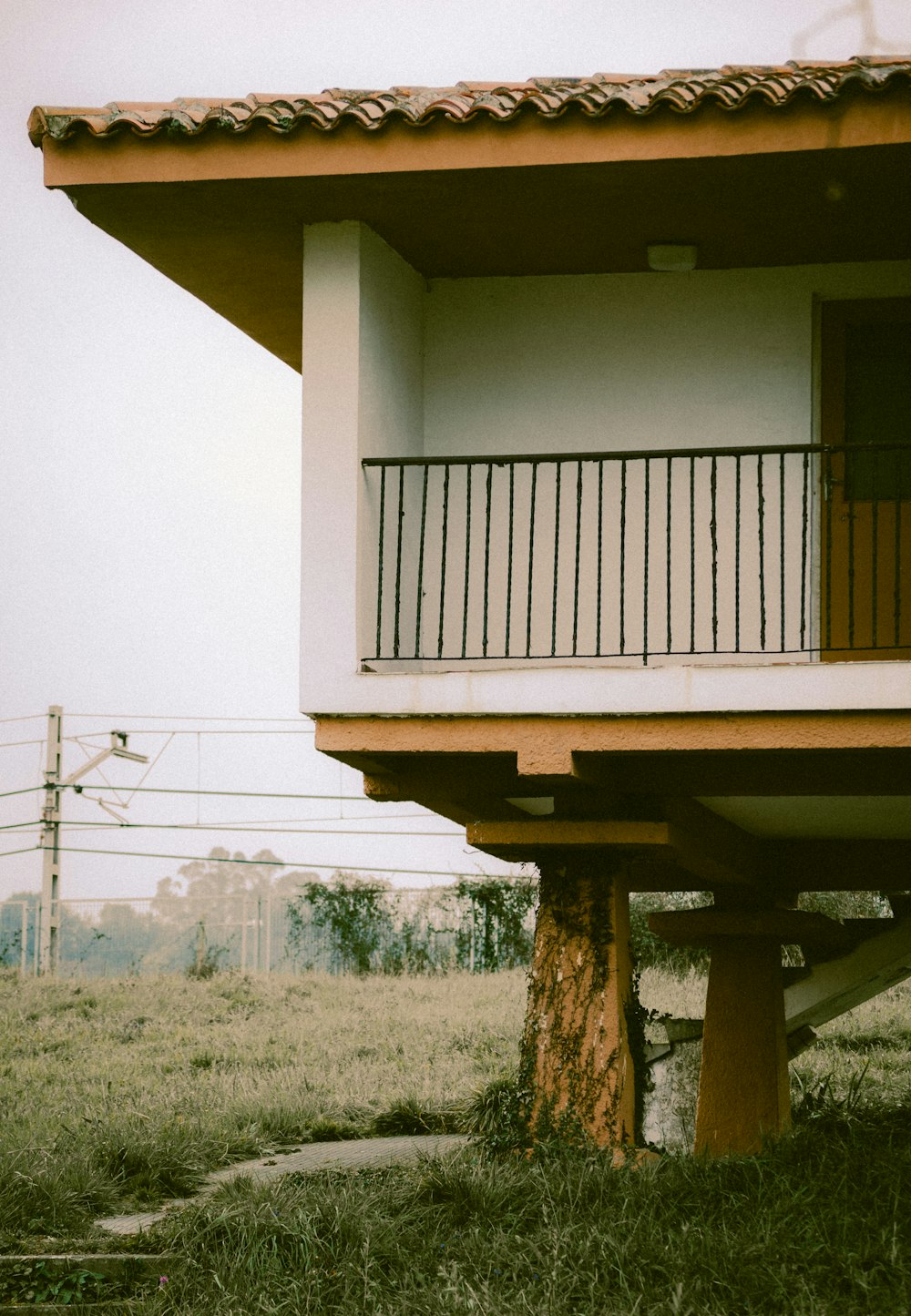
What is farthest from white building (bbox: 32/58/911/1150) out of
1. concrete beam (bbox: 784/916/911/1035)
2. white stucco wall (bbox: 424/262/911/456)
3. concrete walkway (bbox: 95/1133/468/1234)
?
concrete walkway (bbox: 95/1133/468/1234)

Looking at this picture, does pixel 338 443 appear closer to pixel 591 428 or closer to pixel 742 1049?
pixel 591 428

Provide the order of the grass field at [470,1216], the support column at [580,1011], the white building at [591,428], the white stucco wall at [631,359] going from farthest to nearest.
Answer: the white stucco wall at [631,359], the support column at [580,1011], the white building at [591,428], the grass field at [470,1216]

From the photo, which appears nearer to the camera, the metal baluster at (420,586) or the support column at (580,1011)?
the support column at (580,1011)

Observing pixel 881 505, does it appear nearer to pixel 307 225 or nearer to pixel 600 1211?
pixel 307 225

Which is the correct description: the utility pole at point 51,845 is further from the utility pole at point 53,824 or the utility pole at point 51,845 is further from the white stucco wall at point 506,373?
the white stucco wall at point 506,373

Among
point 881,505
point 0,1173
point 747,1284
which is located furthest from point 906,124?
point 0,1173

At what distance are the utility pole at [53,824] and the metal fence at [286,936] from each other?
0.14m

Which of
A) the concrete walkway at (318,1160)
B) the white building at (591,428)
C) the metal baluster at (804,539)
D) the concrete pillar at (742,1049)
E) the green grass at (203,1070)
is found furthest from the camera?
the concrete pillar at (742,1049)

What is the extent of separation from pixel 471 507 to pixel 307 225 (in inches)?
70.2

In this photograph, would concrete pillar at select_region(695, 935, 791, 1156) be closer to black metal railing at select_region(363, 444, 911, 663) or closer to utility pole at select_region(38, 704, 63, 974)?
black metal railing at select_region(363, 444, 911, 663)

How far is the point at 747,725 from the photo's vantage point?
7113 millimetres

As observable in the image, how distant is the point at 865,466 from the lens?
8578 millimetres

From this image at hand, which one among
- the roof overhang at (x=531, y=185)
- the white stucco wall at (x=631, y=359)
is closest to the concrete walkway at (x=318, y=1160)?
the white stucco wall at (x=631, y=359)

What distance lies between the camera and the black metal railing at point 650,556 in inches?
326
